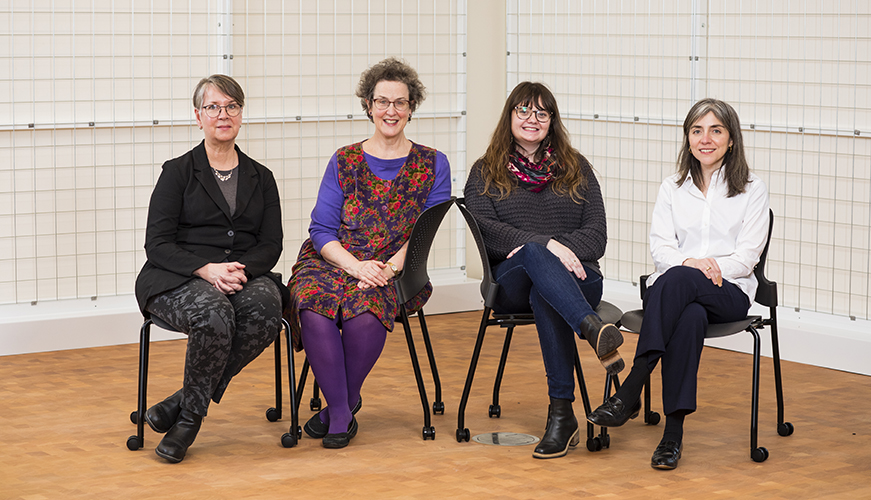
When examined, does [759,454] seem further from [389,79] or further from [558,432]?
[389,79]

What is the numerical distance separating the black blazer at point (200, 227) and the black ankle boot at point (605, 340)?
3.61 feet

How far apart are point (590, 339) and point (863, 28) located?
238cm

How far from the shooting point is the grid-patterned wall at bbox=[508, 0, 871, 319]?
4730 millimetres

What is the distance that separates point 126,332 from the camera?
5211mm

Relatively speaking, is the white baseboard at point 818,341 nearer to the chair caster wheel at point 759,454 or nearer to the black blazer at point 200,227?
the chair caster wheel at point 759,454

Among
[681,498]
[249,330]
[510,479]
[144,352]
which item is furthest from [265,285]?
[681,498]

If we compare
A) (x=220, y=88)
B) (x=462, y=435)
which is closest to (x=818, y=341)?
(x=462, y=435)

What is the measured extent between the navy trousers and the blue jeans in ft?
0.70

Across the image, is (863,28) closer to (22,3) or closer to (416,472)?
(416,472)

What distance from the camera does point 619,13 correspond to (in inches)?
222

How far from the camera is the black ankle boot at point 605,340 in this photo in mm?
3197

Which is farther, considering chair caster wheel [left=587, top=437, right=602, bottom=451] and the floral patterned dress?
the floral patterned dress

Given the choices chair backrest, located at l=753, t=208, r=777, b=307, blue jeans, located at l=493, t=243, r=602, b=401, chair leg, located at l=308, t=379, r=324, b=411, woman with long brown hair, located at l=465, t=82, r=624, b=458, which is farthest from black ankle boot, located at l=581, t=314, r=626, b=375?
chair leg, located at l=308, t=379, r=324, b=411

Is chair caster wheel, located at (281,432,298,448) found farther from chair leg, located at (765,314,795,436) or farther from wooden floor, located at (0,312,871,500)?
chair leg, located at (765,314,795,436)
